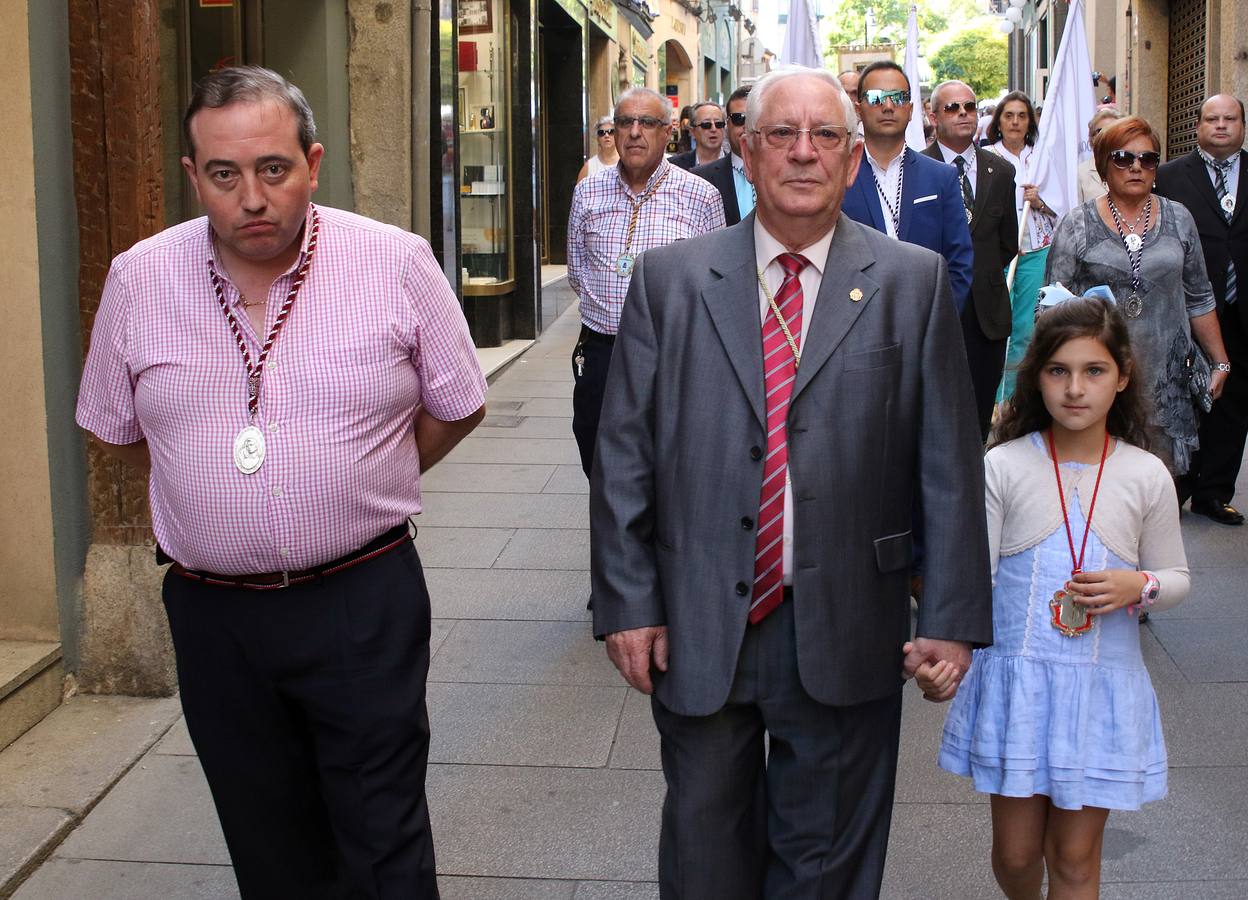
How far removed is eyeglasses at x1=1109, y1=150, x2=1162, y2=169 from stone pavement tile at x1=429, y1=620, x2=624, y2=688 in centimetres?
270

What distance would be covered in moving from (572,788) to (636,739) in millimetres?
450

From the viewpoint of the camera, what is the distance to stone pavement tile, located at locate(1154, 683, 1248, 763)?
478 centimetres

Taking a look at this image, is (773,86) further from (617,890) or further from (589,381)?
(589,381)

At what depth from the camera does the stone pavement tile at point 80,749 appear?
4.54 metres

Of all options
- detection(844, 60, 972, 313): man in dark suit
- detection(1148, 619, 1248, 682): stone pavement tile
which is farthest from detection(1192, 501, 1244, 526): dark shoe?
detection(844, 60, 972, 313): man in dark suit

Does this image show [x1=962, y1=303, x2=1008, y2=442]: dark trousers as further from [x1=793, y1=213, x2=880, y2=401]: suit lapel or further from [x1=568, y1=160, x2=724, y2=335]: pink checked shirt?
[x1=793, y1=213, x2=880, y2=401]: suit lapel

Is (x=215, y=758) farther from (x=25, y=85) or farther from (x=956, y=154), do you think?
(x=956, y=154)

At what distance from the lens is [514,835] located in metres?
4.28

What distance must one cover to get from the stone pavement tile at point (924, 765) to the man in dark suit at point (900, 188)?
5.28 ft

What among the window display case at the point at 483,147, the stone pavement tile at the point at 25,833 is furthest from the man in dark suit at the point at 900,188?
the window display case at the point at 483,147

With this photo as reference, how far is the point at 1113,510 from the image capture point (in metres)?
→ 3.37

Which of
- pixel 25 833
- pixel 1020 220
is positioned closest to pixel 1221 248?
pixel 1020 220

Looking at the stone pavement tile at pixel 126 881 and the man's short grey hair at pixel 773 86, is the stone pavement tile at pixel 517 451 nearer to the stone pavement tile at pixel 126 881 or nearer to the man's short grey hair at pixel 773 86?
the stone pavement tile at pixel 126 881

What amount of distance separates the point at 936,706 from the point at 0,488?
3.16 metres
